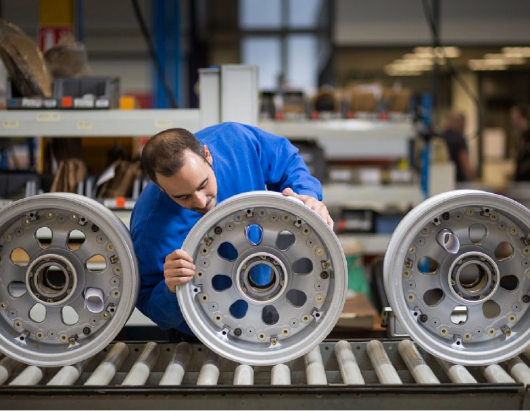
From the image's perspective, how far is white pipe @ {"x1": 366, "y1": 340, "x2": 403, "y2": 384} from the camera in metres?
1.66

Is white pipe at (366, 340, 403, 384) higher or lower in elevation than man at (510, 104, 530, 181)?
lower

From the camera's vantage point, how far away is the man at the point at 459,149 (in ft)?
26.2

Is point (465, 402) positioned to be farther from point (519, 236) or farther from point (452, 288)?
point (519, 236)

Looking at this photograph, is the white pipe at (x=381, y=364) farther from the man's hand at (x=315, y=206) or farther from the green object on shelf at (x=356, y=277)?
the green object on shelf at (x=356, y=277)

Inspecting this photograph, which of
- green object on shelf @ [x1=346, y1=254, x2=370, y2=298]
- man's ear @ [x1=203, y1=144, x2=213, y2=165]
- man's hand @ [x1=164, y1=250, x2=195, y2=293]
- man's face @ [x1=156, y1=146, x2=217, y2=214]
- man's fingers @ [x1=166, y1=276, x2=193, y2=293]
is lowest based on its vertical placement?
green object on shelf @ [x1=346, y1=254, x2=370, y2=298]

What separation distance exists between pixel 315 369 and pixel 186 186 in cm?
56

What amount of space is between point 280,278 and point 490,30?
7.41 meters

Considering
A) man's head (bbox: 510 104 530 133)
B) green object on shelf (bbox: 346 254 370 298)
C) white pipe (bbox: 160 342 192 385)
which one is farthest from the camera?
man's head (bbox: 510 104 530 133)

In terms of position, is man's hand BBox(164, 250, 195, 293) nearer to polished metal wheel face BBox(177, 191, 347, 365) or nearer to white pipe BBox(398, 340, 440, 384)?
polished metal wheel face BBox(177, 191, 347, 365)

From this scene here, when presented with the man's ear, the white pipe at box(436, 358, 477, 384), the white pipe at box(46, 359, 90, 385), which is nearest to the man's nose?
the man's ear

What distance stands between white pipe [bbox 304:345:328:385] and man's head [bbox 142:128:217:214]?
1.58ft

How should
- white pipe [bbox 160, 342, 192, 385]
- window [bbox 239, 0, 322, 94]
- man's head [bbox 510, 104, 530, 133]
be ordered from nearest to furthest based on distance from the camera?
white pipe [bbox 160, 342, 192, 385], man's head [bbox 510, 104, 530, 133], window [bbox 239, 0, 322, 94]

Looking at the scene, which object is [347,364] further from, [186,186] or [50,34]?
[50,34]

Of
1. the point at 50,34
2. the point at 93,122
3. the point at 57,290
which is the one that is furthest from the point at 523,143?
the point at 57,290
